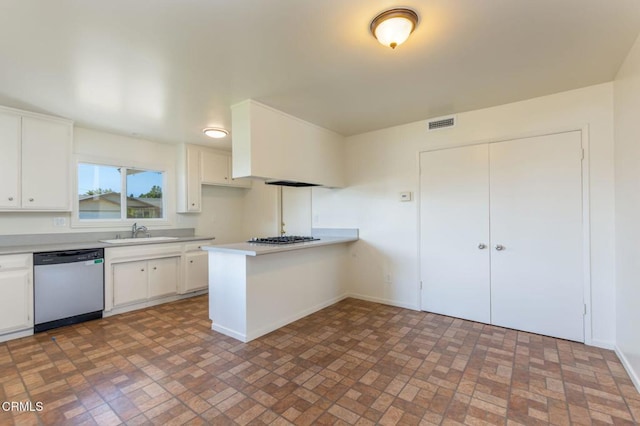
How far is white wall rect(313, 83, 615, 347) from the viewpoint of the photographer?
2777mm

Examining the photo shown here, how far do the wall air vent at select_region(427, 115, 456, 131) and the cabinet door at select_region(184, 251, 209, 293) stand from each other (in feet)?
12.3

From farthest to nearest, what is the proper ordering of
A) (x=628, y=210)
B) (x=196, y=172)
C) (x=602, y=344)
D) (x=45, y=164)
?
(x=196, y=172) < (x=45, y=164) < (x=602, y=344) < (x=628, y=210)

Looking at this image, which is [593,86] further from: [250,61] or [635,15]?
[250,61]

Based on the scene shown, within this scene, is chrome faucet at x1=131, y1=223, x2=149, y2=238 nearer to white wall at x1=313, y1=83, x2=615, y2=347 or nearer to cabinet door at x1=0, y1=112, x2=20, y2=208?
cabinet door at x1=0, y1=112, x2=20, y2=208

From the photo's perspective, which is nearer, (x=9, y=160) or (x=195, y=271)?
(x=9, y=160)

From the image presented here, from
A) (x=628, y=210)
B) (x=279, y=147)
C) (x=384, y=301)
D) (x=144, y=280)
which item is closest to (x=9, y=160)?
(x=144, y=280)

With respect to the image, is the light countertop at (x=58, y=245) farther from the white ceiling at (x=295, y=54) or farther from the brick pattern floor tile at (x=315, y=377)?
the white ceiling at (x=295, y=54)

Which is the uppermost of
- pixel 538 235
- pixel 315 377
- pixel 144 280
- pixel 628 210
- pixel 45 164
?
pixel 45 164

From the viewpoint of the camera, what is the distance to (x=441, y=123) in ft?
12.0

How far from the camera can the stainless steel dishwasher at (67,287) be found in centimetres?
317

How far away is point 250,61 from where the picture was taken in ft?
7.63

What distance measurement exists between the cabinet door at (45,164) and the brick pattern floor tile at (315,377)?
1.50 metres

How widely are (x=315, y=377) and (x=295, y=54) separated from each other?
8.04ft

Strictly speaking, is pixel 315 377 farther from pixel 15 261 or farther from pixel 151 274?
pixel 15 261
